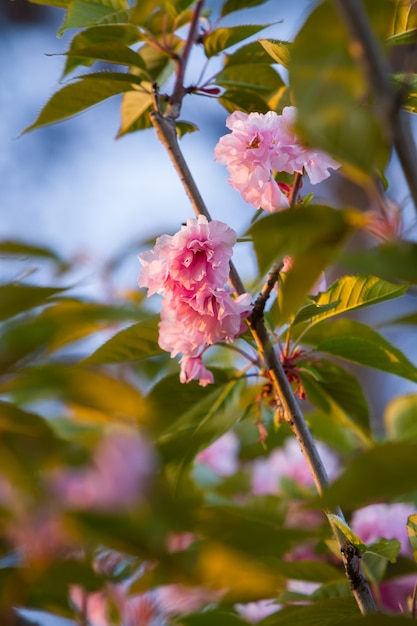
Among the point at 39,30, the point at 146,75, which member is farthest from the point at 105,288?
the point at 39,30

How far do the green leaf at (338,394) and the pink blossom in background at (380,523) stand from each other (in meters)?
0.31

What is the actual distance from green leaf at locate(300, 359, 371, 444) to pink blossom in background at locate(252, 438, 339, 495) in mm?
725

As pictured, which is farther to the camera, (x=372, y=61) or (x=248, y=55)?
(x=248, y=55)

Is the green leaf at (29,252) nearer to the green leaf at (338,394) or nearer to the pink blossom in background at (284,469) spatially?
the green leaf at (338,394)

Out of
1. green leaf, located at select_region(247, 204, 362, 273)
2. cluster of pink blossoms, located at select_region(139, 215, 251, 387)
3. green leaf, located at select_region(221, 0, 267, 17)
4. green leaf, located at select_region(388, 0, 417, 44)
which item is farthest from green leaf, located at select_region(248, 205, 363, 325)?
green leaf, located at select_region(221, 0, 267, 17)

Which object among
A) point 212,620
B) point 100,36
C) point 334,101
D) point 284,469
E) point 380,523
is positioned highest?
point 100,36

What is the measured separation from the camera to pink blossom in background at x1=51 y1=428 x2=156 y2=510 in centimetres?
31

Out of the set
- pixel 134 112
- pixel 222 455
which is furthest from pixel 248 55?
pixel 222 455

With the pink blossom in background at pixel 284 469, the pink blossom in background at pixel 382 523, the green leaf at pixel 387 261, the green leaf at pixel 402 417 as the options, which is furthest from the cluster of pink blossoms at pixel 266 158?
the pink blossom in background at pixel 284 469

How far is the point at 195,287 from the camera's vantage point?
63 centimetres

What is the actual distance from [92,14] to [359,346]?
0.45m

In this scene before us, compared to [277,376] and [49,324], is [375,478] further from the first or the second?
[277,376]

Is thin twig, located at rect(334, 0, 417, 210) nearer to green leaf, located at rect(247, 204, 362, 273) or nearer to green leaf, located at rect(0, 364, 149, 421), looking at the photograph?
green leaf, located at rect(247, 204, 362, 273)

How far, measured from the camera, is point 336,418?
805mm
